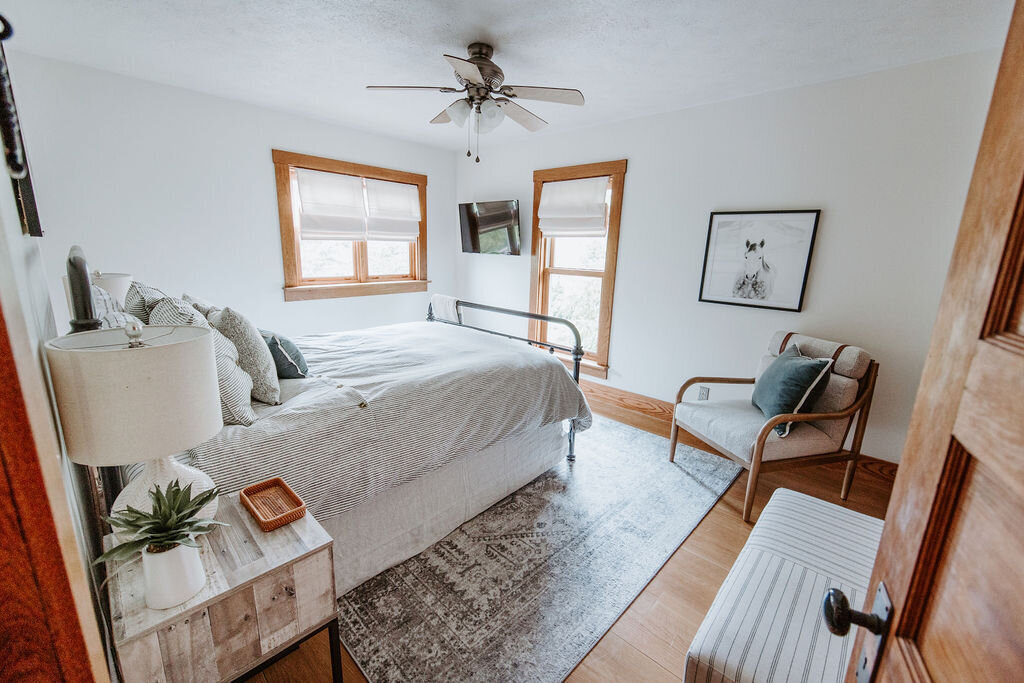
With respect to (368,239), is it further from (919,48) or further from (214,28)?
(919,48)

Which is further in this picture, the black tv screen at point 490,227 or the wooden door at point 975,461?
the black tv screen at point 490,227

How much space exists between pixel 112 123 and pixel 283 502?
10.3 ft

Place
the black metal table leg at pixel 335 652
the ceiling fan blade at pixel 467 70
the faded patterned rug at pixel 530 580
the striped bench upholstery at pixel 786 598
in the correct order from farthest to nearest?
1. the ceiling fan blade at pixel 467 70
2. the faded patterned rug at pixel 530 580
3. the black metal table leg at pixel 335 652
4. the striped bench upholstery at pixel 786 598

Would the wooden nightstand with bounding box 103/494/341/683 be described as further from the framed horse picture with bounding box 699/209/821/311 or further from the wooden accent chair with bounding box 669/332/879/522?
the framed horse picture with bounding box 699/209/821/311

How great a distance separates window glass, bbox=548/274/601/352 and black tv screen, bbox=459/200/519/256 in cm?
60

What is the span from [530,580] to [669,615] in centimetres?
59

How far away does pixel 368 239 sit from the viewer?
13.8 ft

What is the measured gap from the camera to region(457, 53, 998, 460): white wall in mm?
2314

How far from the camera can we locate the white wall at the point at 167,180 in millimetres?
2572

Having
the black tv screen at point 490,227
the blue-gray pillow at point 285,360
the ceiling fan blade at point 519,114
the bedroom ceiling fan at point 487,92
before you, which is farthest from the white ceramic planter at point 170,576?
the black tv screen at point 490,227

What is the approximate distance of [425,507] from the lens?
6.43 feet

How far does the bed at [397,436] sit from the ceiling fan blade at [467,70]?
4.71 ft

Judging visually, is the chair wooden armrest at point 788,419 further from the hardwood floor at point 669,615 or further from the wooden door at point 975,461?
the wooden door at point 975,461

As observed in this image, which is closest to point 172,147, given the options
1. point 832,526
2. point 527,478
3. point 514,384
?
point 514,384
